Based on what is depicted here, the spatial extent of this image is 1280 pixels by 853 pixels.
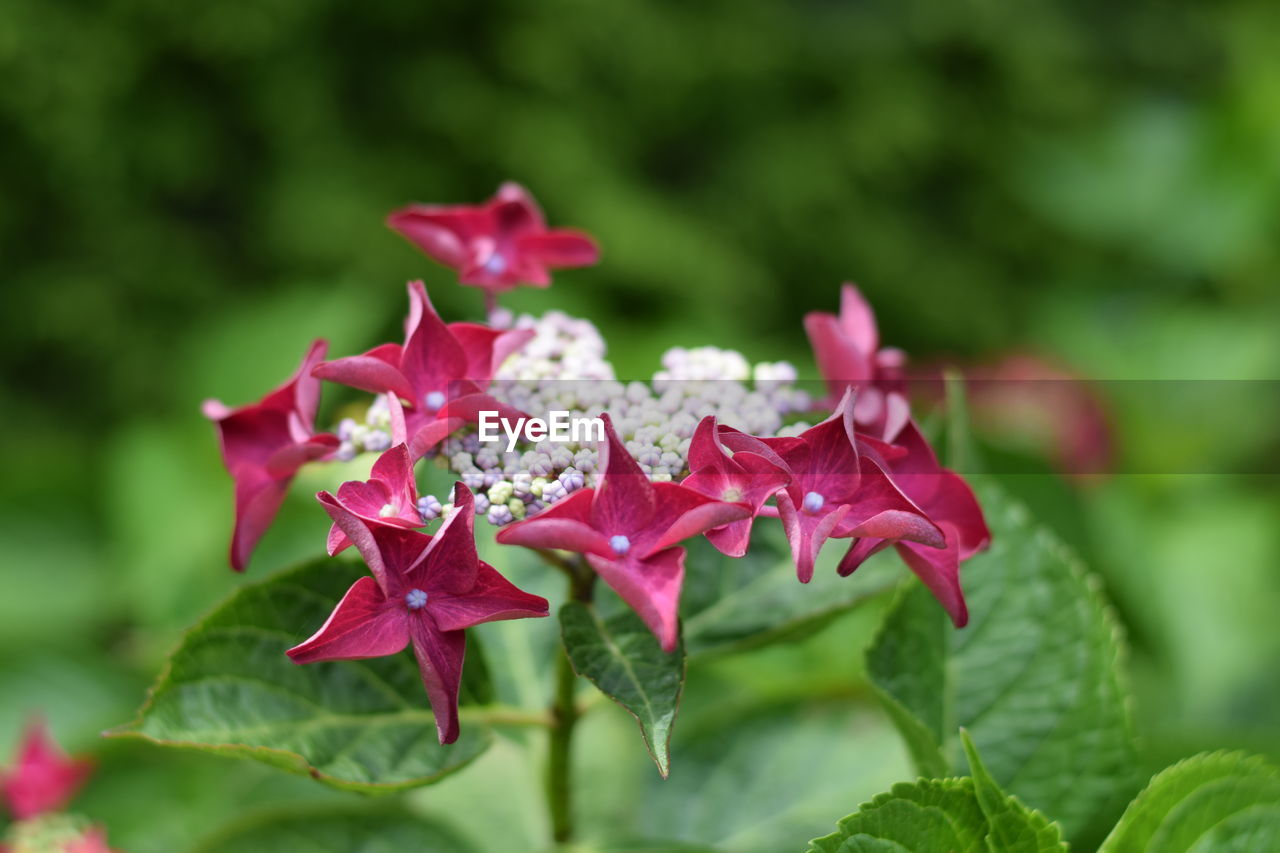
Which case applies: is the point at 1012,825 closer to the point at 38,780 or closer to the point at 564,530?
the point at 564,530

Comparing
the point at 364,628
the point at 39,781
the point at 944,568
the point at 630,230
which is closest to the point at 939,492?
the point at 944,568

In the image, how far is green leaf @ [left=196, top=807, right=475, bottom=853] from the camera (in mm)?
648

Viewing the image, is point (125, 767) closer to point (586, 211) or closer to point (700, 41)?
point (586, 211)

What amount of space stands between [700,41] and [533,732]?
152 centimetres

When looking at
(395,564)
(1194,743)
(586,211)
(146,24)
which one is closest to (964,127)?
(586,211)

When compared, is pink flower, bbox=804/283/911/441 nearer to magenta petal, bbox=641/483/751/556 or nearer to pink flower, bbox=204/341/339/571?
magenta petal, bbox=641/483/751/556

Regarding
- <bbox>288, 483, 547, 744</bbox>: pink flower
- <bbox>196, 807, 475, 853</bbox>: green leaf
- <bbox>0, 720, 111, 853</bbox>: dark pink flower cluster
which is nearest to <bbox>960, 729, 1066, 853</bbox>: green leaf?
<bbox>288, 483, 547, 744</bbox>: pink flower

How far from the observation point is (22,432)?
1788mm

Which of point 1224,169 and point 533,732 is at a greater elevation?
point 1224,169

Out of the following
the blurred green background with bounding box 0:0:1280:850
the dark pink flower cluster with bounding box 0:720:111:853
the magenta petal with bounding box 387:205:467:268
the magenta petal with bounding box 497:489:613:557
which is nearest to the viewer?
the magenta petal with bounding box 497:489:613:557

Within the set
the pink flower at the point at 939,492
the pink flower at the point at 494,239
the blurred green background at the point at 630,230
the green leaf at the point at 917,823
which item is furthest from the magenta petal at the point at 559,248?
the blurred green background at the point at 630,230

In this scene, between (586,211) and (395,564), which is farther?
(586,211)

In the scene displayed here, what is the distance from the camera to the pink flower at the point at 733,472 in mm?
445

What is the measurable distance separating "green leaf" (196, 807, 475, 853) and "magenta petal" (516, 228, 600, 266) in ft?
1.11
